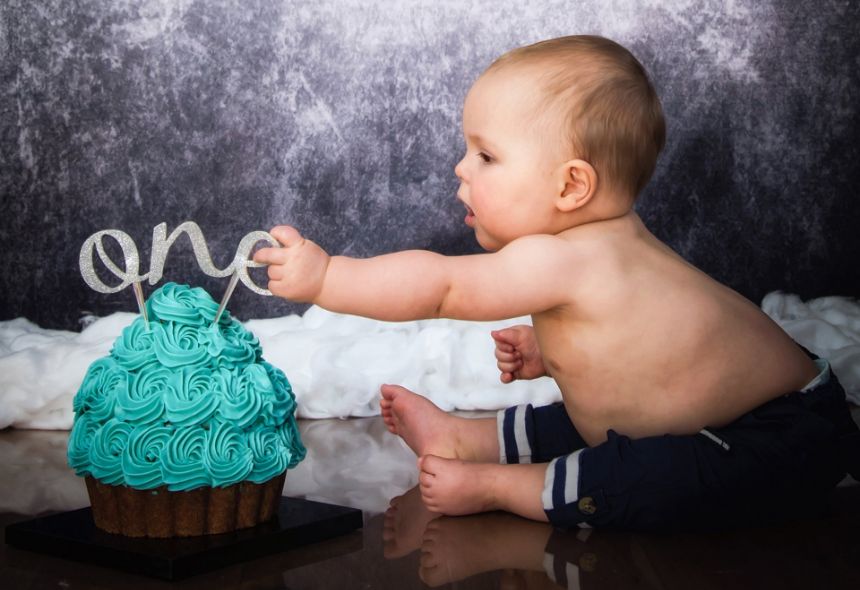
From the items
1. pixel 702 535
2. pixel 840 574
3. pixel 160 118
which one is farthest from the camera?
pixel 160 118

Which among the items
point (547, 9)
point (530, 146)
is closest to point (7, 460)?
point (530, 146)

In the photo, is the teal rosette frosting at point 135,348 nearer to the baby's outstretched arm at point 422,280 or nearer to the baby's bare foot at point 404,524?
the baby's outstretched arm at point 422,280

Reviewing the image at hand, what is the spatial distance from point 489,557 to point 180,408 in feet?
1.03

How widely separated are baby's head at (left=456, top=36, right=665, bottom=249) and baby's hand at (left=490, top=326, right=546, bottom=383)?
262mm

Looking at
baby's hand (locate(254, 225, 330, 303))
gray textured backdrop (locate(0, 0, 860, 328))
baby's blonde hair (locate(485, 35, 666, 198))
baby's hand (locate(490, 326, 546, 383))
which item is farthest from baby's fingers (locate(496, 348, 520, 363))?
gray textured backdrop (locate(0, 0, 860, 328))

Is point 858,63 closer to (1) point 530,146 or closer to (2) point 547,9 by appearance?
(2) point 547,9

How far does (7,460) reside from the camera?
4.72ft

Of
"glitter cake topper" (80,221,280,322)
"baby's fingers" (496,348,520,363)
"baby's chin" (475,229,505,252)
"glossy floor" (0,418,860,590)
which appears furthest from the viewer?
"baby's fingers" (496,348,520,363)

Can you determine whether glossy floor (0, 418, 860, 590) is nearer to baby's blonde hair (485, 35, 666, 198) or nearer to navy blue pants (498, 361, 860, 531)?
navy blue pants (498, 361, 860, 531)

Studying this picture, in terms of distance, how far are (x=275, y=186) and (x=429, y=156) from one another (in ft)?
1.08

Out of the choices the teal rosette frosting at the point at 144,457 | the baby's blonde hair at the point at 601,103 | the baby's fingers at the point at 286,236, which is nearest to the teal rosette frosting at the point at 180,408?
the teal rosette frosting at the point at 144,457

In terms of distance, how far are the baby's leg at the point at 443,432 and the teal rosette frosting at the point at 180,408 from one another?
0.88 feet

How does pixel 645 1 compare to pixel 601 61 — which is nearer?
pixel 601 61

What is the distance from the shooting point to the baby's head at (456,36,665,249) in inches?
42.6
